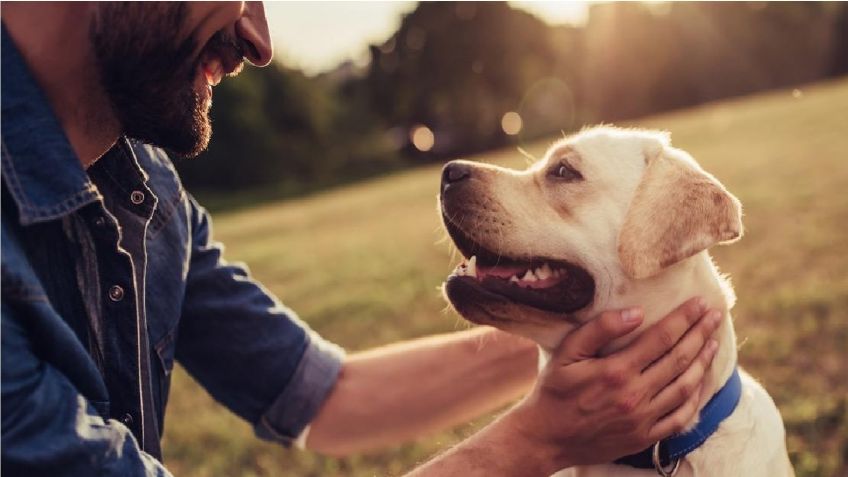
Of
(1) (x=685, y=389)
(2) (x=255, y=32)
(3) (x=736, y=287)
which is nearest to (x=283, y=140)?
(3) (x=736, y=287)

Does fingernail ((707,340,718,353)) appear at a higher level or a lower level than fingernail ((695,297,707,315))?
lower

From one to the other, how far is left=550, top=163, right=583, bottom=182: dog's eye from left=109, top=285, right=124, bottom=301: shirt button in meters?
1.69

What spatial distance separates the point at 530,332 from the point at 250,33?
4.63 feet

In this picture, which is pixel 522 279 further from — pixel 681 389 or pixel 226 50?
pixel 226 50

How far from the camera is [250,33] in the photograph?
8.45 ft

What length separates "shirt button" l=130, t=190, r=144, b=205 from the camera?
2.56 meters

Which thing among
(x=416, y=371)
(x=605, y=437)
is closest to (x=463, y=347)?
(x=416, y=371)

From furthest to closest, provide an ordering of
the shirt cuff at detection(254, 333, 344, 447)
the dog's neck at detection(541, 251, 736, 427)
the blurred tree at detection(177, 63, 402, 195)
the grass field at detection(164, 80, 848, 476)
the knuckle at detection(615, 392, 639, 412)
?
the blurred tree at detection(177, 63, 402, 195)
the grass field at detection(164, 80, 848, 476)
the shirt cuff at detection(254, 333, 344, 447)
the dog's neck at detection(541, 251, 736, 427)
the knuckle at detection(615, 392, 639, 412)

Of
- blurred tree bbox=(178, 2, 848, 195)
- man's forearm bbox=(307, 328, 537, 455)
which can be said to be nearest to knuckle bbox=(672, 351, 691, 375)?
man's forearm bbox=(307, 328, 537, 455)

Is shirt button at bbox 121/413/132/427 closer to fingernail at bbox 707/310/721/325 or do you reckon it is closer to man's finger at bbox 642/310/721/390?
man's finger at bbox 642/310/721/390

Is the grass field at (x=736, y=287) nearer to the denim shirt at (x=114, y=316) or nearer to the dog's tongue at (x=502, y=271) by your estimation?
the dog's tongue at (x=502, y=271)

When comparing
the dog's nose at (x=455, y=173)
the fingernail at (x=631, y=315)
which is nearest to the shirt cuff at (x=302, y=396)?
the dog's nose at (x=455, y=173)

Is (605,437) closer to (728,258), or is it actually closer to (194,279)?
(194,279)

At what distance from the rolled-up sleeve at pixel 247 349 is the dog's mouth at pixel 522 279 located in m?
0.72
